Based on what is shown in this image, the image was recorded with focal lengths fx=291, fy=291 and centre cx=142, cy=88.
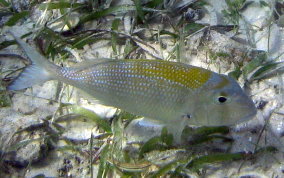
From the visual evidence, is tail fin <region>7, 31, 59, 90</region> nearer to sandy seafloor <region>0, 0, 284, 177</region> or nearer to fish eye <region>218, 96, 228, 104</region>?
sandy seafloor <region>0, 0, 284, 177</region>

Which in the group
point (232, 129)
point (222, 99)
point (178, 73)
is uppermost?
point (178, 73)

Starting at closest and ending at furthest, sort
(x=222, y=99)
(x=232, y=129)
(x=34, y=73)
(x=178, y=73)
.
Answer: (x=222, y=99) → (x=178, y=73) → (x=34, y=73) → (x=232, y=129)

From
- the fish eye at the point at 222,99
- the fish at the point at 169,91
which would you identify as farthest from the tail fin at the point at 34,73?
the fish eye at the point at 222,99

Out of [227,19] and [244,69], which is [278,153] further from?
[227,19]

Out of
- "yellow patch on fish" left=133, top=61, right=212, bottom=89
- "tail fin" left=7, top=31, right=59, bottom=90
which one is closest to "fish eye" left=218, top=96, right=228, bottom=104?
"yellow patch on fish" left=133, top=61, right=212, bottom=89

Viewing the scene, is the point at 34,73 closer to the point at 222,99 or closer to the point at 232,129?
the point at 222,99

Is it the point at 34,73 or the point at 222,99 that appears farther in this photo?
the point at 34,73

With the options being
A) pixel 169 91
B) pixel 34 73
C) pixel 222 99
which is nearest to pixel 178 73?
pixel 169 91

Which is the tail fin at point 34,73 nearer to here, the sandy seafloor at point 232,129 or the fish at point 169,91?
the fish at point 169,91

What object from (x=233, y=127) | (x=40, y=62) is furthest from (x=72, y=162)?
(x=233, y=127)
